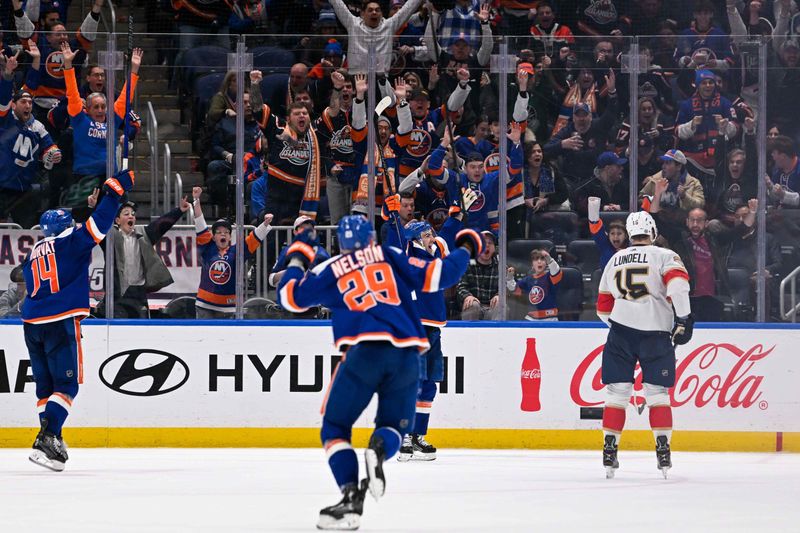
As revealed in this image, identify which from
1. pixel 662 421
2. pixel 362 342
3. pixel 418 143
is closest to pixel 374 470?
pixel 362 342

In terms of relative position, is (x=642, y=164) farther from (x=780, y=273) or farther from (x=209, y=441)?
(x=209, y=441)

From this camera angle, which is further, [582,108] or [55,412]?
[582,108]

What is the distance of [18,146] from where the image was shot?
9.77m

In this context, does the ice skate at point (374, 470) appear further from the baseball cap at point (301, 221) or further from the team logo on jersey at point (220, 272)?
the team logo on jersey at point (220, 272)

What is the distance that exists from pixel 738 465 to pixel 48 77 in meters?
5.75

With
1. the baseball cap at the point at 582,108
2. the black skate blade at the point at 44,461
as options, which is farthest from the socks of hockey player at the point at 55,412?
the baseball cap at the point at 582,108

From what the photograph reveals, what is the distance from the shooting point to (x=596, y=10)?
1230cm

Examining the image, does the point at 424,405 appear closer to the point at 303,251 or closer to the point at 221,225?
the point at 221,225

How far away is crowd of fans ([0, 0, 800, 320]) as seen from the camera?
9773 millimetres

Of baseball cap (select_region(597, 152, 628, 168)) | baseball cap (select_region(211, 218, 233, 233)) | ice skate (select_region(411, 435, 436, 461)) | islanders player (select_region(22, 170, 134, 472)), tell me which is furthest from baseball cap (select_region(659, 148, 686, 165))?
islanders player (select_region(22, 170, 134, 472))

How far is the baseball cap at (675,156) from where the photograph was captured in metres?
9.78

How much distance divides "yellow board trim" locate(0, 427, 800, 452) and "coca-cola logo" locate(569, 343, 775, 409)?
0.25 meters

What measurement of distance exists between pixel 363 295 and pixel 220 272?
13.1 ft

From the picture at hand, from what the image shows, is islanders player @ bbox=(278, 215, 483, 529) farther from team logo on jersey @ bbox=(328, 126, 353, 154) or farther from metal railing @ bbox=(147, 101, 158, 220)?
metal railing @ bbox=(147, 101, 158, 220)
